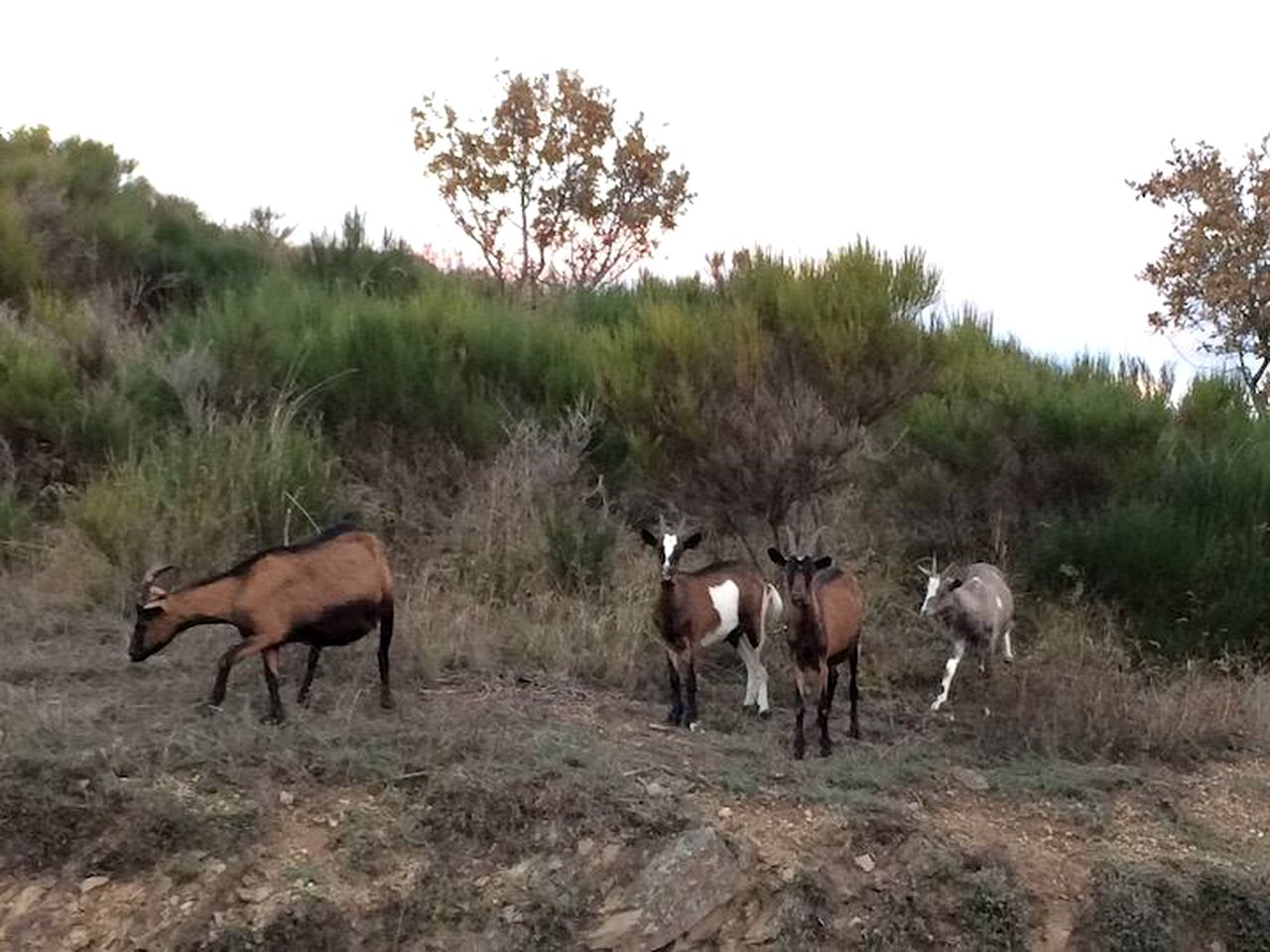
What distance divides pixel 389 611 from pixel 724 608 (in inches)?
73.6

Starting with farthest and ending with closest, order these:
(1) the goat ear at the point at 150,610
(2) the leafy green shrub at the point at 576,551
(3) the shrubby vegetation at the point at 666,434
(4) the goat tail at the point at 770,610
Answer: (3) the shrubby vegetation at the point at 666,434
(2) the leafy green shrub at the point at 576,551
(4) the goat tail at the point at 770,610
(1) the goat ear at the point at 150,610

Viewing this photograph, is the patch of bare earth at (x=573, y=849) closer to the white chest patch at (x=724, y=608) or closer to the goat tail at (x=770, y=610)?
the white chest patch at (x=724, y=608)

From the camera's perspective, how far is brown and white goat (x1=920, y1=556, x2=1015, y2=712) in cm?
930

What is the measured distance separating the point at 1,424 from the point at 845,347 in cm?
630

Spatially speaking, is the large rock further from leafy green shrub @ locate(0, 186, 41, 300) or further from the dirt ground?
leafy green shrub @ locate(0, 186, 41, 300)

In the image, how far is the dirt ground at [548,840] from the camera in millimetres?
6062

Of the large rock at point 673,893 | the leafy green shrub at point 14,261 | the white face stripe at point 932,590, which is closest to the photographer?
the large rock at point 673,893

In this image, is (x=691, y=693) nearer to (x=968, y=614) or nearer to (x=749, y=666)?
(x=749, y=666)

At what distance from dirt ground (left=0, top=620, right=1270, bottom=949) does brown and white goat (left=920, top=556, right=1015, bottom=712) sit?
5.23ft

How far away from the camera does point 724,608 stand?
329 inches

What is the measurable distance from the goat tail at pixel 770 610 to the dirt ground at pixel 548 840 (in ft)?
3.36

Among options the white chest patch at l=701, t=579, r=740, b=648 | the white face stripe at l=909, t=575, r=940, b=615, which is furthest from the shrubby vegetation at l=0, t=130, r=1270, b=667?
the white chest patch at l=701, t=579, r=740, b=648

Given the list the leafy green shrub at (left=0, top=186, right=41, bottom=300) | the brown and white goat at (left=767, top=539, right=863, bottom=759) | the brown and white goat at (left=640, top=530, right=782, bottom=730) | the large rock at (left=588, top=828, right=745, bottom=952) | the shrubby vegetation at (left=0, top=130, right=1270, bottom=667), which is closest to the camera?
the large rock at (left=588, top=828, right=745, bottom=952)

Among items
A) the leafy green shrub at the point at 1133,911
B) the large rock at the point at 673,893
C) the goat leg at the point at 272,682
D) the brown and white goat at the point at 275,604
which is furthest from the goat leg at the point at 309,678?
the leafy green shrub at the point at 1133,911
